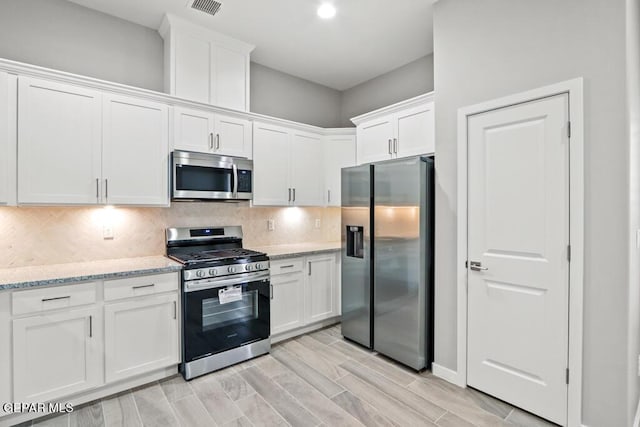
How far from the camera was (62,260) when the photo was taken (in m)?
2.65

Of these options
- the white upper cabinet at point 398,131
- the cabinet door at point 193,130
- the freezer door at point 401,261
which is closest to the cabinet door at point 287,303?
the freezer door at point 401,261

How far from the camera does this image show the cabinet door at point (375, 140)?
3465 mm

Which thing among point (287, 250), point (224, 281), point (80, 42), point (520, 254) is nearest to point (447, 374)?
point (520, 254)

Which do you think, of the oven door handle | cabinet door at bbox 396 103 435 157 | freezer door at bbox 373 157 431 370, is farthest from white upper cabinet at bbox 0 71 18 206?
cabinet door at bbox 396 103 435 157

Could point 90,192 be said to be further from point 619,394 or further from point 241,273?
point 619,394

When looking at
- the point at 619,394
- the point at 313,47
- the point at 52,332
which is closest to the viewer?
the point at 619,394

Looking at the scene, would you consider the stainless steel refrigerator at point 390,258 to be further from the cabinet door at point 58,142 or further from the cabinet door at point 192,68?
the cabinet door at point 58,142

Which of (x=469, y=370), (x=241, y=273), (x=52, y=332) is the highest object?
(x=241, y=273)

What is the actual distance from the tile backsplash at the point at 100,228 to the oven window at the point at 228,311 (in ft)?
2.71

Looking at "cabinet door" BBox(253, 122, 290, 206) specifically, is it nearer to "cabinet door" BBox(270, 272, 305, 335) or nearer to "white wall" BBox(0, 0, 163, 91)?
"cabinet door" BBox(270, 272, 305, 335)

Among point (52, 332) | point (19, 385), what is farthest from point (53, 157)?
point (19, 385)

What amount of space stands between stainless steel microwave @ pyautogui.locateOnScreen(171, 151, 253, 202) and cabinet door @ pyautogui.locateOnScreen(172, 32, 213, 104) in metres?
0.61

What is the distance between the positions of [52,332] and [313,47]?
3.42 metres

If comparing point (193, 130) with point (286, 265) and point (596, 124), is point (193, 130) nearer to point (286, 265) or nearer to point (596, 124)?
point (286, 265)
